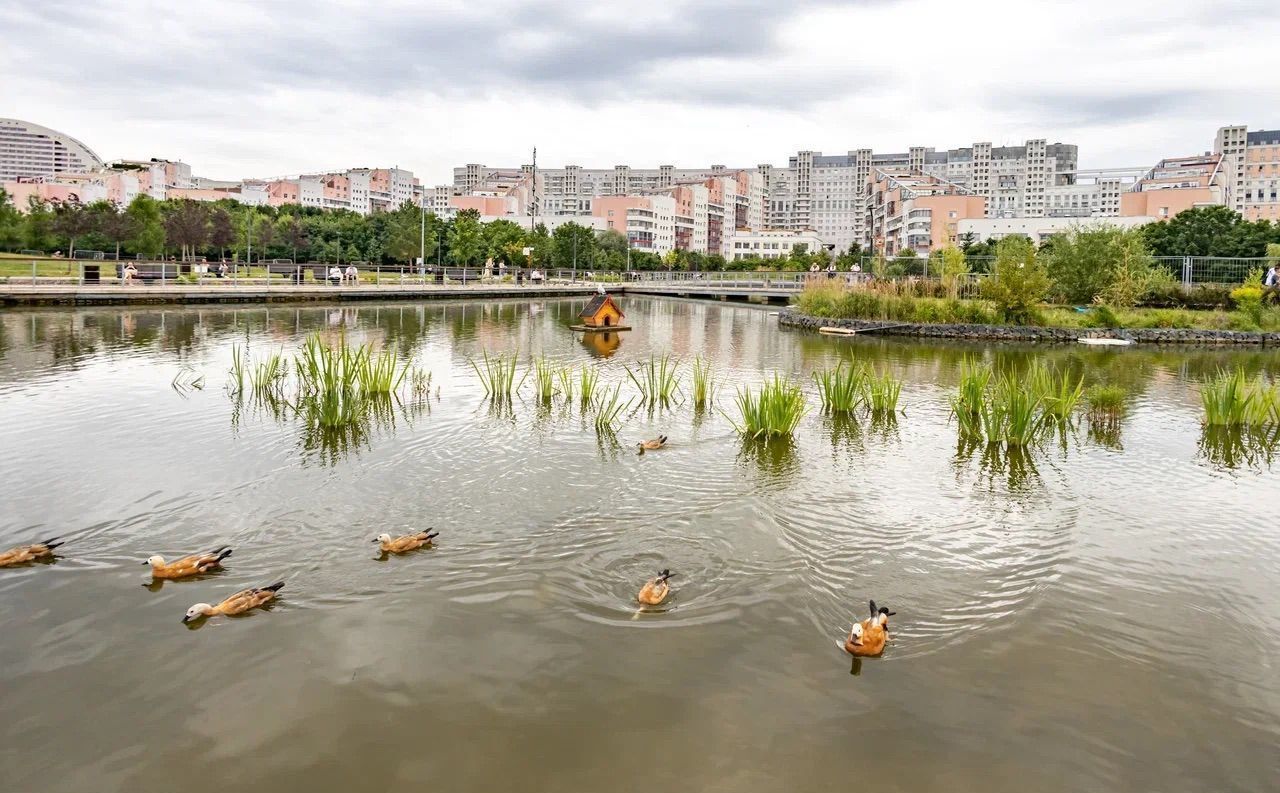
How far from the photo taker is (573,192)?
196500 mm

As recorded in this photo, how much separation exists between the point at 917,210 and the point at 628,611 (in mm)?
95282

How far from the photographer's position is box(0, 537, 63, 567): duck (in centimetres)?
611

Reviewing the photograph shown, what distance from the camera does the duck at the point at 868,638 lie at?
16.7 feet

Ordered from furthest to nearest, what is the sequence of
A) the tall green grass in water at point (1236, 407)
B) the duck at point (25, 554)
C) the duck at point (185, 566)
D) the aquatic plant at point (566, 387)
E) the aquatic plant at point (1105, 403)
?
the aquatic plant at point (1105, 403) → the aquatic plant at point (566, 387) → the tall green grass in water at point (1236, 407) → the duck at point (25, 554) → the duck at point (185, 566)

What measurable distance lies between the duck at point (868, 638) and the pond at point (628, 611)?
10 cm

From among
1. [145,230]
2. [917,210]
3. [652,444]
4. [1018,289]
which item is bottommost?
[652,444]

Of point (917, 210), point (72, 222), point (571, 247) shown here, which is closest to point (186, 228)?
point (72, 222)

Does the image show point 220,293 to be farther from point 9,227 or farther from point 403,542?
point 403,542

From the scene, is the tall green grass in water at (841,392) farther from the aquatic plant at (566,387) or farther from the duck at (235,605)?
the duck at (235,605)

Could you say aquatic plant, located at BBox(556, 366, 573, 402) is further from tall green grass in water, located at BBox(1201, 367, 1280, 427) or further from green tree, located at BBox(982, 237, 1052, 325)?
green tree, located at BBox(982, 237, 1052, 325)

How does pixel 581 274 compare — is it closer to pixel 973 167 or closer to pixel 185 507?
pixel 185 507

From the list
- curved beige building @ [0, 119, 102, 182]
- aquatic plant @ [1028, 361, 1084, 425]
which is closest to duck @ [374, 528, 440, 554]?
aquatic plant @ [1028, 361, 1084, 425]

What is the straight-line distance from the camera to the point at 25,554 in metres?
6.16

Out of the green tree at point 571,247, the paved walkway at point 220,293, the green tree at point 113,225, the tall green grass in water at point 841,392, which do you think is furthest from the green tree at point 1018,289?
the green tree at point 571,247
